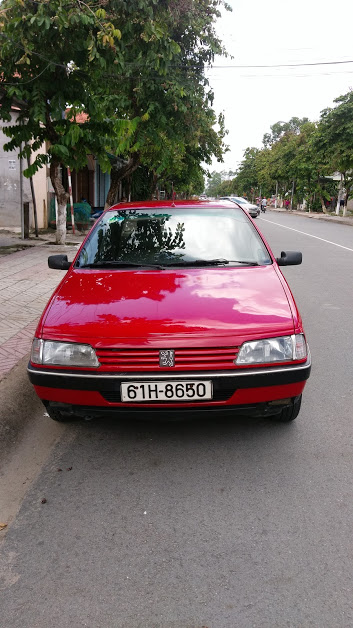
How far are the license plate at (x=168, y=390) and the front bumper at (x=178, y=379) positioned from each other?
3 centimetres

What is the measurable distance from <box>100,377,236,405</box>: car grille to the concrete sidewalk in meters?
1.45

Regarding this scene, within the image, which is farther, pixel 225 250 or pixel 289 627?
pixel 225 250

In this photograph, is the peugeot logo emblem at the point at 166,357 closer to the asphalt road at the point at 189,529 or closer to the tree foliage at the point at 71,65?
the asphalt road at the point at 189,529

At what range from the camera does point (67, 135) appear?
6977mm

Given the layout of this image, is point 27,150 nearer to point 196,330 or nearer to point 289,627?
point 196,330

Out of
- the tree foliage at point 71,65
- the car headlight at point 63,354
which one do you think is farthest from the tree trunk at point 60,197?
the car headlight at point 63,354

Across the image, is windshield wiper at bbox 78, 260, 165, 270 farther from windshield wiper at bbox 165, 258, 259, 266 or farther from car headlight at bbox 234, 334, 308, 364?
car headlight at bbox 234, 334, 308, 364

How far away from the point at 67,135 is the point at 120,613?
621 centimetres

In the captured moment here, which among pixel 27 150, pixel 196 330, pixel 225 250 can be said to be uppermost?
pixel 27 150

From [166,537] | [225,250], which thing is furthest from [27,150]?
[166,537]

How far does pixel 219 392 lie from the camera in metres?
2.93

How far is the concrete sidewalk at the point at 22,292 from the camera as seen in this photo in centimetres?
490

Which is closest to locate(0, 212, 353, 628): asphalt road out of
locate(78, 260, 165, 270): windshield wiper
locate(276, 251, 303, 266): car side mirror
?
locate(78, 260, 165, 270): windshield wiper

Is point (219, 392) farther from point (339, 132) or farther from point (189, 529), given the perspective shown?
point (339, 132)
